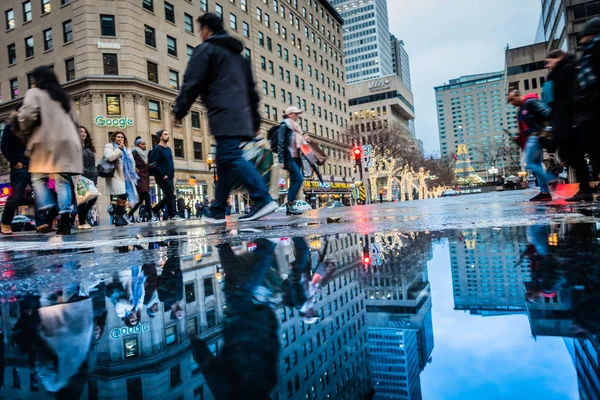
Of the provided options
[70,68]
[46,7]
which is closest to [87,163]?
[70,68]

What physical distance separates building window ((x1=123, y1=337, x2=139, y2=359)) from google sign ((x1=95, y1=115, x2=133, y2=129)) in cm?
3121

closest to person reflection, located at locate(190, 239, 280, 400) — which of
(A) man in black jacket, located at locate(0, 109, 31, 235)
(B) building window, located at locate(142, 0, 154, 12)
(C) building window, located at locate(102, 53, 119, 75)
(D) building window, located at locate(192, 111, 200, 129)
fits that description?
(A) man in black jacket, located at locate(0, 109, 31, 235)

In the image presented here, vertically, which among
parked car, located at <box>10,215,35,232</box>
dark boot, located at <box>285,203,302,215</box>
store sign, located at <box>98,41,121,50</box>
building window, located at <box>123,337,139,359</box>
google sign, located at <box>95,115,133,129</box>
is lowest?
building window, located at <box>123,337,139,359</box>

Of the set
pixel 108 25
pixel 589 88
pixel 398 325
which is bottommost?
pixel 398 325

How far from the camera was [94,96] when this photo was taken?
28797mm

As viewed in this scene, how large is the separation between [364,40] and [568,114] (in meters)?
150

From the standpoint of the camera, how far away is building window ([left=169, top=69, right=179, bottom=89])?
33.6 m

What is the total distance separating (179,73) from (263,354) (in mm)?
36912

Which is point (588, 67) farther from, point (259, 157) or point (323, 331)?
point (323, 331)

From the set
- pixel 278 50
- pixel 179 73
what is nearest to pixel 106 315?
pixel 179 73

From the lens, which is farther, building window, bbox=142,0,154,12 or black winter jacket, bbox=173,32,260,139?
building window, bbox=142,0,154,12

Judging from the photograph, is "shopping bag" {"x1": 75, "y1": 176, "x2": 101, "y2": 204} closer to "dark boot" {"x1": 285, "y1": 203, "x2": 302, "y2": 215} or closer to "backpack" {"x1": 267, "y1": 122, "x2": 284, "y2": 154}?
"backpack" {"x1": 267, "y1": 122, "x2": 284, "y2": 154}

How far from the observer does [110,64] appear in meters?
29.7

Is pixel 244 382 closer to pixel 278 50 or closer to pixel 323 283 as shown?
pixel 323 283
